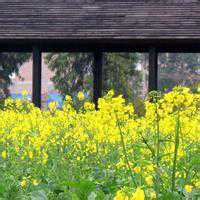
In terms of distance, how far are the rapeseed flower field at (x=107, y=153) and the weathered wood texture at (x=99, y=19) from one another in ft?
33.8

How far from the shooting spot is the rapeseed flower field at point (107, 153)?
11.9 ft

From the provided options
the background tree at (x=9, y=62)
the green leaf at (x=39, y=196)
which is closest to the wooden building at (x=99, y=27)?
the green leaf at (x=39, y=196)

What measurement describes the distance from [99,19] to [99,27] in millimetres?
545

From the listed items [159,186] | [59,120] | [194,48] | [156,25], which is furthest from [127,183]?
[194,48]

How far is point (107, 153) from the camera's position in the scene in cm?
618

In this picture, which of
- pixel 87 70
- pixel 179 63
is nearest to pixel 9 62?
pixel 87 70

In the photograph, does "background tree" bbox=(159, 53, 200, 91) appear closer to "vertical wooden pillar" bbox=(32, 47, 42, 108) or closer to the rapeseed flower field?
"vertical wooden pillar" bbox=(32, 47, 42, 108)

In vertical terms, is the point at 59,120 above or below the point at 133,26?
below

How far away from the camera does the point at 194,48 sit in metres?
20.5

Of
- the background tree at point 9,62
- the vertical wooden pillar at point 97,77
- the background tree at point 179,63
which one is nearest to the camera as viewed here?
the vertical wooden pillar at point 97,77

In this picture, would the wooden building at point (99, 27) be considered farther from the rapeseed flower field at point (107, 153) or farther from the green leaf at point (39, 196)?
the green leaf at point (39, 196)

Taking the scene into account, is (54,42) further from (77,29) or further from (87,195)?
(87,195)

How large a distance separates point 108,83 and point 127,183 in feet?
94.8

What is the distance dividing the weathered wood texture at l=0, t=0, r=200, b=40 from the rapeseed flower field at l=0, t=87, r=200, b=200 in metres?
10.3
